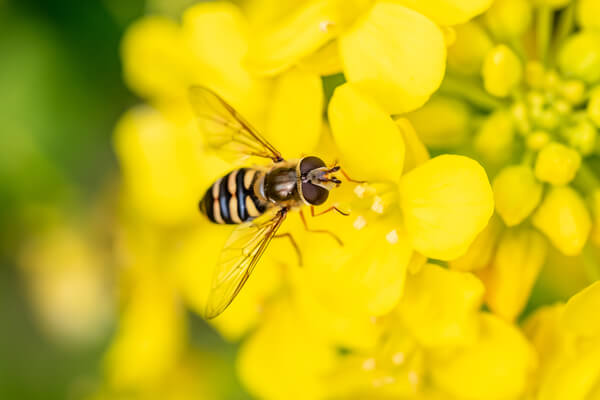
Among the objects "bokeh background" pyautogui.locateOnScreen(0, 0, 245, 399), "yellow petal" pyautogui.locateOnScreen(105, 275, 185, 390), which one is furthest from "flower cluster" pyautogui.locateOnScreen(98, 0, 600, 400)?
"bokeh background" pyautogui.locateOnScreen(0, 0, 245, 399)

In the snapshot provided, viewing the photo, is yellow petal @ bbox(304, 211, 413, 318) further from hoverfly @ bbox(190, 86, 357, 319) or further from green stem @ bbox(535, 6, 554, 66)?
green stem @ bbox(535, 6, 554, 66)

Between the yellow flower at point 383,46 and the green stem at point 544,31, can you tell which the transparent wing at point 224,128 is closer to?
the yellow flower at point 383,46

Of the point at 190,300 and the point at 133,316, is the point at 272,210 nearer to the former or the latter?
the point at 190,300

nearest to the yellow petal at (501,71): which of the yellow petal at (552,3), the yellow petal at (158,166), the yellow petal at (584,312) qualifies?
the yellow petal at (552,3)

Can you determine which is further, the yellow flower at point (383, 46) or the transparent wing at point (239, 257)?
the transparent wing at point (239, 257)

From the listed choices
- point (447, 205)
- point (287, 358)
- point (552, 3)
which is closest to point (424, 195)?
point (447, 205)
